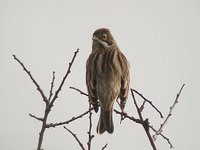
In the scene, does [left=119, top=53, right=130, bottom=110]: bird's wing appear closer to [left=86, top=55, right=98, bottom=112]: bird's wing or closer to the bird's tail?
the bird's tail

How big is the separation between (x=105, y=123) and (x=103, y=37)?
67.5 inches

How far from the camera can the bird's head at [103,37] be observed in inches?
268

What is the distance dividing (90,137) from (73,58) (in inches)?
35.4

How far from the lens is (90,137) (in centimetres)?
432

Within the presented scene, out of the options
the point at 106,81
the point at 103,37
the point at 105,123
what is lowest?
the point at 105,123

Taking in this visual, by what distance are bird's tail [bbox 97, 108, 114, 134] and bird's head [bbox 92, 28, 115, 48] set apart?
1.30m

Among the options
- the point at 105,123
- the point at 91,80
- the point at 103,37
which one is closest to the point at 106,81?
the point at 91,80

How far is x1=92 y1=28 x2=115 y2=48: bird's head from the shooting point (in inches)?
268

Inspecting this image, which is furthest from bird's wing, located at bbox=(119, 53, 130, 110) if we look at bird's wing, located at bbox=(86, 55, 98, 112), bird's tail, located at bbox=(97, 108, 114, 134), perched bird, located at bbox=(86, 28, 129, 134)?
bird's wing, located at bbox=(86, 55, 98, 112)

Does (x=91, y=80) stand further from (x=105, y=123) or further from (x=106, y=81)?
(x=105, y=123)

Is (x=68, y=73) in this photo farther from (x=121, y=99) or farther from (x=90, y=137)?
(x=121, y=99)

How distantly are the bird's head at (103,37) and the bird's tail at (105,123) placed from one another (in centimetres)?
130

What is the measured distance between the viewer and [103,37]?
7.11 meters

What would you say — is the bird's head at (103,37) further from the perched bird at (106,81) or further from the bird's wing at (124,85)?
the bird's wing at (124,85)
